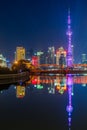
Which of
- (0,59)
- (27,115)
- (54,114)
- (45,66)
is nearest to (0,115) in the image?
(27,115)

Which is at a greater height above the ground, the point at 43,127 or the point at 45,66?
the point at 45,66

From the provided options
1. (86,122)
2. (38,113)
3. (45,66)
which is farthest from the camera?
(45,66)

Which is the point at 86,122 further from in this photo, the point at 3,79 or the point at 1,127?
the point at 3,79

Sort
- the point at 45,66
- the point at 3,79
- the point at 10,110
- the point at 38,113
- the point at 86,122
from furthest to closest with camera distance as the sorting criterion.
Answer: the point at 45,66
the point at 3,79
the point at 10,110
the point at 38,113
the point at 86,122

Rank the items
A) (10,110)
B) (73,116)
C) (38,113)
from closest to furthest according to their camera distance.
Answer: (73,116)
(38,113)
(10,110)

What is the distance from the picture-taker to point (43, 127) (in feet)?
43.0

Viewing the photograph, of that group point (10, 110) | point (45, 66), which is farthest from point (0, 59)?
point (10, 110)

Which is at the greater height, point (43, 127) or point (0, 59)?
point (0, 59)

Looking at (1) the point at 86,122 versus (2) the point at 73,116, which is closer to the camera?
(1) the point at 86,122

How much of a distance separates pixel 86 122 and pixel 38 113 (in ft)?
11.6

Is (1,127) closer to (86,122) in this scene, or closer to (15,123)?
(15,123)

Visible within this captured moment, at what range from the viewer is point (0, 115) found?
16.5m

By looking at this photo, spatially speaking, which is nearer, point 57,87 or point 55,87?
point 57,87

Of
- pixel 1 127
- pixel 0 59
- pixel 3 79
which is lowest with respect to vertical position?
pixel 1 127
